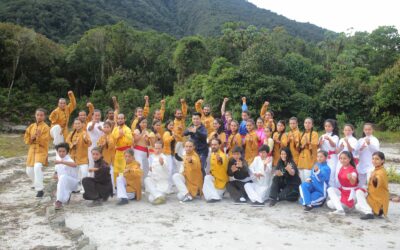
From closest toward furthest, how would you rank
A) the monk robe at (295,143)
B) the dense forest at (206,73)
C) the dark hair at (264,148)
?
the dark hair at (264,148), the monk robe at (295,143), the dense forest at (206,73)

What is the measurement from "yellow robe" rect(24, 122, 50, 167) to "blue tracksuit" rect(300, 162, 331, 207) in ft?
16.1

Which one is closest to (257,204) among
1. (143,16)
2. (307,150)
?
(307,150)

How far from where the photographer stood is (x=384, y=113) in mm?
22859

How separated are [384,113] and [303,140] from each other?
58.6 ft

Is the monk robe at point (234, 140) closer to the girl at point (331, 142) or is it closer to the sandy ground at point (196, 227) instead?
the sandy ground at point (196, 227)

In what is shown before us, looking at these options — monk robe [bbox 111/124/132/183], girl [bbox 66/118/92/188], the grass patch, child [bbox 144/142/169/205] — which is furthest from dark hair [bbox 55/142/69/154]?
the grass patch

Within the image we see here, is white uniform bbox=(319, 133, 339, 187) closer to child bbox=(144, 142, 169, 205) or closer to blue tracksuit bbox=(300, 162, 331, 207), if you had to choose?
blue tracksuit bbox=(300, 162, 331, 207)

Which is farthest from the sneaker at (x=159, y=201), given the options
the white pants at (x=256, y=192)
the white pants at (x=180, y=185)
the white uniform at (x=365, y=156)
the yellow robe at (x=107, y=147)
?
the white uniform at (x=365, y=156)

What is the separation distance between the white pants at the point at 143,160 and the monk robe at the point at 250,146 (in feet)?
6.81

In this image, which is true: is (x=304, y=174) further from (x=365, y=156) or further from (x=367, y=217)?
(x=367, y=217)

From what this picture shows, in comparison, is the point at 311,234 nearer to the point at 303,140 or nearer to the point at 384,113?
the point at 303,140

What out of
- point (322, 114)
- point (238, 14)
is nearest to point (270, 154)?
point (322, 114)

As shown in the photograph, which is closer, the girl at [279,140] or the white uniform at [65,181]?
the white uniform at [65,181]

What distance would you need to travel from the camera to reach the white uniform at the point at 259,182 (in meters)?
7.10
